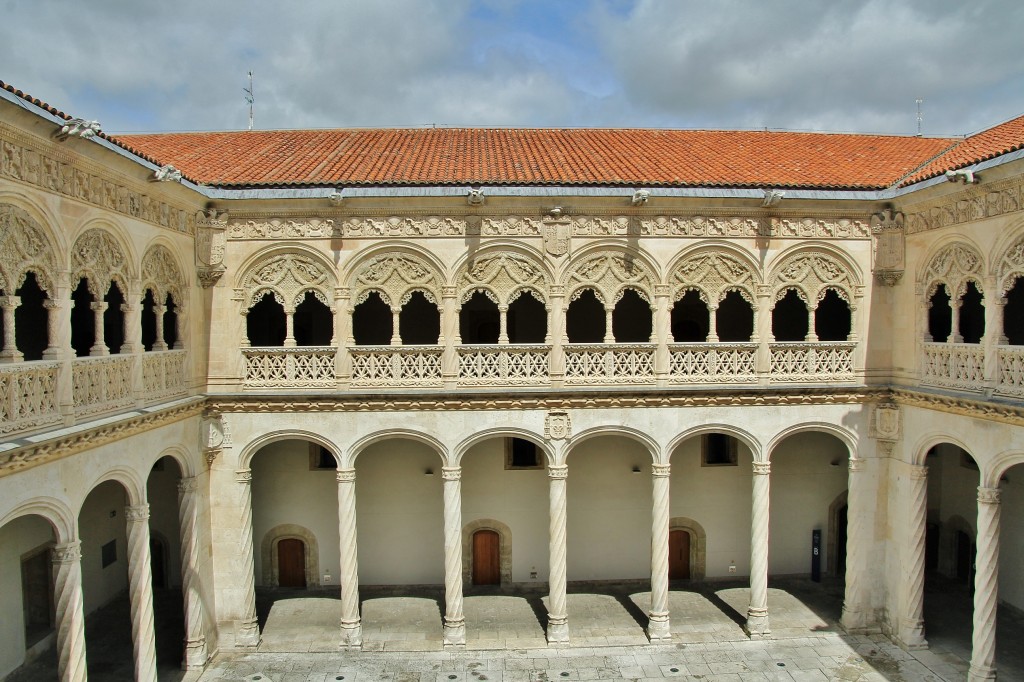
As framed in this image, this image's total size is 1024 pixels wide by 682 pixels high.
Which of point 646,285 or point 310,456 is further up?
point 646,285

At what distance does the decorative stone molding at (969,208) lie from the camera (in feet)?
34.5

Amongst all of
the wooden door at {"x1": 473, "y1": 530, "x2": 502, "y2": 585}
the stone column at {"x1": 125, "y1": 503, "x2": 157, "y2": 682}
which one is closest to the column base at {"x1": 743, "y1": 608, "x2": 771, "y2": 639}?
the wooden door at {"x1": 473, "y1": 530, "x2": 502, "y2": 585}

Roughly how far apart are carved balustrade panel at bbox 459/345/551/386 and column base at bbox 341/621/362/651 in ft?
17.3

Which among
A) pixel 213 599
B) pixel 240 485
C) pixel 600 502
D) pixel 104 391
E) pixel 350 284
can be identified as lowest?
pixel 213 599

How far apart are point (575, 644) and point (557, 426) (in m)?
→ 4.32

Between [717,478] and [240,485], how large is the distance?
10.6 m

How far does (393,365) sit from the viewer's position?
509 inches

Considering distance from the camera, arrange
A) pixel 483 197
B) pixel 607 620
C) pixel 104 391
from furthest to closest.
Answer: pixel 607 620, pixel 483 197, pixel 104 391

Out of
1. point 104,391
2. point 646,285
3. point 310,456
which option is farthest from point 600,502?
point 104,391

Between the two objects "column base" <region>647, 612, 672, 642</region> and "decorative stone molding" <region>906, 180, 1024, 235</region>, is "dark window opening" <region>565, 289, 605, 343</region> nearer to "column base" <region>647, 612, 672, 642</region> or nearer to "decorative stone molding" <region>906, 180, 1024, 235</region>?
"column base" <region>647, 612, 672, 642</region>

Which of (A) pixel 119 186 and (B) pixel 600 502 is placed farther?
(B) pixel 600 502

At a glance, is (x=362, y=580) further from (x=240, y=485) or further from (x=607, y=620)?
(x=607, y=620)

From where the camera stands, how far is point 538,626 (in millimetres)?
13836

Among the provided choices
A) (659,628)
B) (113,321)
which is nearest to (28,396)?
(113,321)
